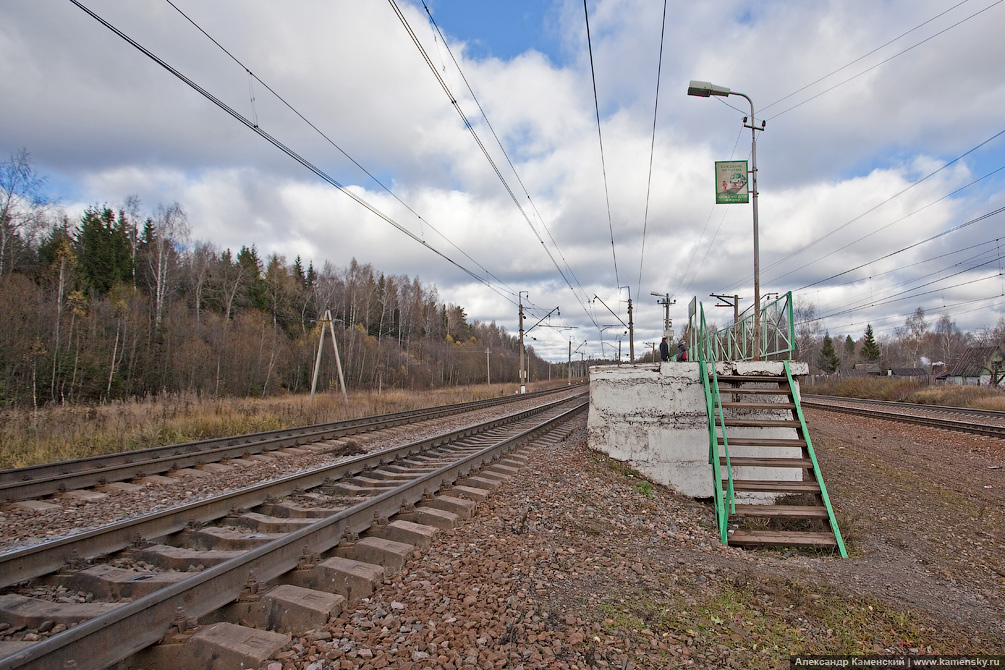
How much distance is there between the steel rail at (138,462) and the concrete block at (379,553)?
18.5ft

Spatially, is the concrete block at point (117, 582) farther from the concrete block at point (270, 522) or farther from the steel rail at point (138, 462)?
the steel rail at point (138, 462)

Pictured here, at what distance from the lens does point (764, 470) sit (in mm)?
8023

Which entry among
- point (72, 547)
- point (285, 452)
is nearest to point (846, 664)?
point (72, 547)

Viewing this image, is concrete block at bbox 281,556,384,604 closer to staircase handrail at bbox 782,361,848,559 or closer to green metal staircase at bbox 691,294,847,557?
green metal staircase at bbox 691,294,847,557

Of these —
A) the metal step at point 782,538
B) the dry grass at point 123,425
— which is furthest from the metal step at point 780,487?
the dry grass at point 123,425

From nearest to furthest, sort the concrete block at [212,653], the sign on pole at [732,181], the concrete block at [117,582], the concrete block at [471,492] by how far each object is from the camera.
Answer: the concrete block at [212,653] < the concrete block at [117,582] < the concrete block at [471,492] < the sign on pole at [732,181]

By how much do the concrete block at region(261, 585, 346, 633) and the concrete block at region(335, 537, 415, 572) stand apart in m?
0.78

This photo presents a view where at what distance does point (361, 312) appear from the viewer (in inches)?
2461

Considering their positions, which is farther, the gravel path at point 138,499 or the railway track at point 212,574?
the gravel path at point 138,499

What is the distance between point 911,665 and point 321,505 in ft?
19.4

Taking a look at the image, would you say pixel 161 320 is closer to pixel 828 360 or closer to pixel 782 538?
pixel 782 538

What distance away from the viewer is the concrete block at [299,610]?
3406mm

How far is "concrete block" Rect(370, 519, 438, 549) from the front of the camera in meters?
4.99

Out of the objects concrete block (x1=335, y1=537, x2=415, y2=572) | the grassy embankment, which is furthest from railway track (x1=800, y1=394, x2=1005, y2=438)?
concrete block (x1=335, y1=537, x2=415, y2=572)
